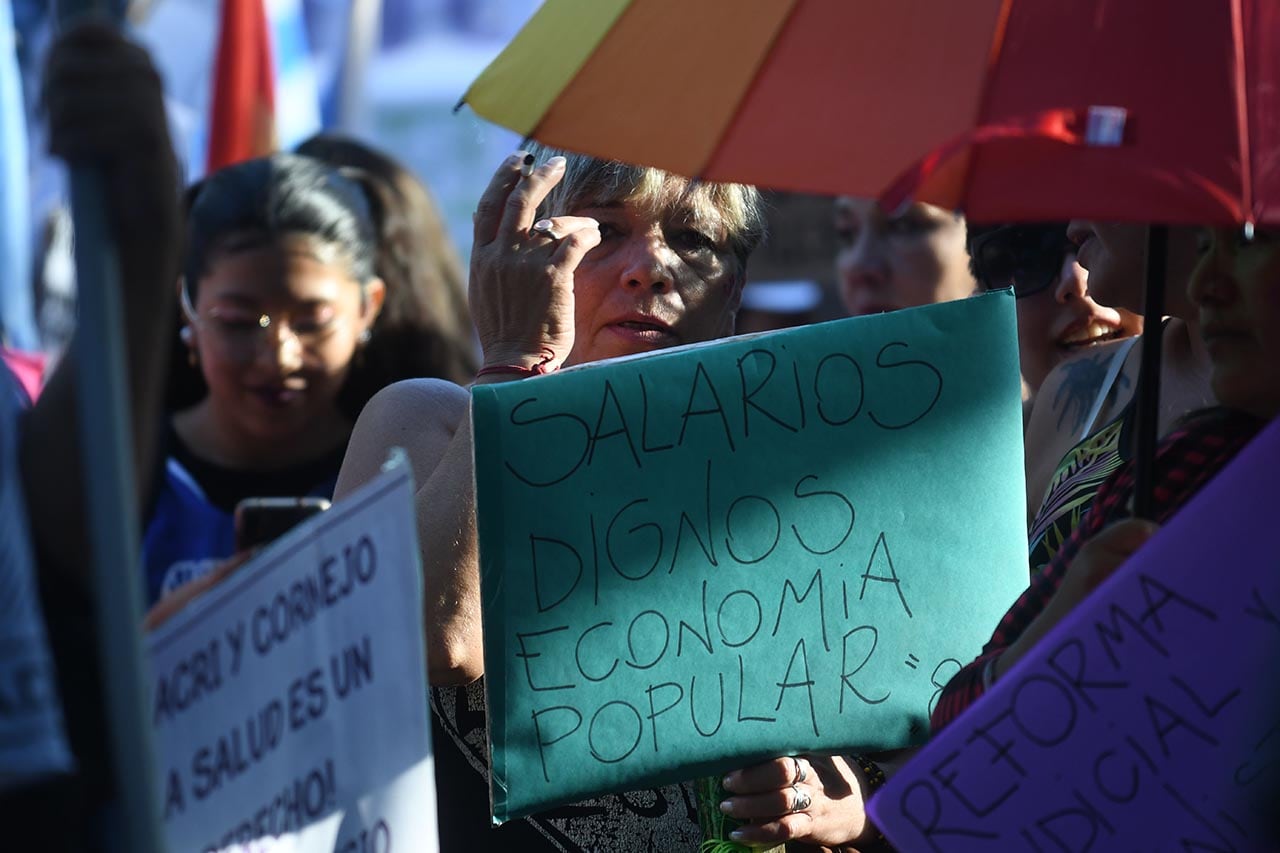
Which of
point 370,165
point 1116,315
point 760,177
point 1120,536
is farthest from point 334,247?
point 1120,536

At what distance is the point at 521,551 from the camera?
2.06 metres

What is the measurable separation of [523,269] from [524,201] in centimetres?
10

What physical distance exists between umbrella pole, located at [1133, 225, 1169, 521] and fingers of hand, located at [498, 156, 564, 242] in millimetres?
950

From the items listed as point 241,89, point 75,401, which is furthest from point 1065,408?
point 241,89

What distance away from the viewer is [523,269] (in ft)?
7.99

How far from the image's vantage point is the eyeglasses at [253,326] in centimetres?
387

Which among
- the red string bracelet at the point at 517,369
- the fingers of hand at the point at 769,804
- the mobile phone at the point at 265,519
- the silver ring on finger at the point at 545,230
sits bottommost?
the fingers of hand at the point at 769,804

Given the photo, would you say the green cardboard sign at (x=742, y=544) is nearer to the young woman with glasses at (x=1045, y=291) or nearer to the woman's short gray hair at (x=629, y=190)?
the woman's short gray hair at (x=629, y=190)

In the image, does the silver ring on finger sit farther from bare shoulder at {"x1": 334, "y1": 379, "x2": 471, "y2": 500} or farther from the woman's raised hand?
bare shoulder at {"x1": 334, "y1": 379, "x2": 471, "y2": 500}

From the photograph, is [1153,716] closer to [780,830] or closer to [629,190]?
[780,830]

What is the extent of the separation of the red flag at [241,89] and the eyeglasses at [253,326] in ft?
8.44

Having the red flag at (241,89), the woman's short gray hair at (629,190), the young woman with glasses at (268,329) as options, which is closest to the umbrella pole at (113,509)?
the woman's short gray hair at (629,190)

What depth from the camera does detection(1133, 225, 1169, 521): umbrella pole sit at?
5.70 ft

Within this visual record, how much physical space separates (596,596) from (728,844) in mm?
396
